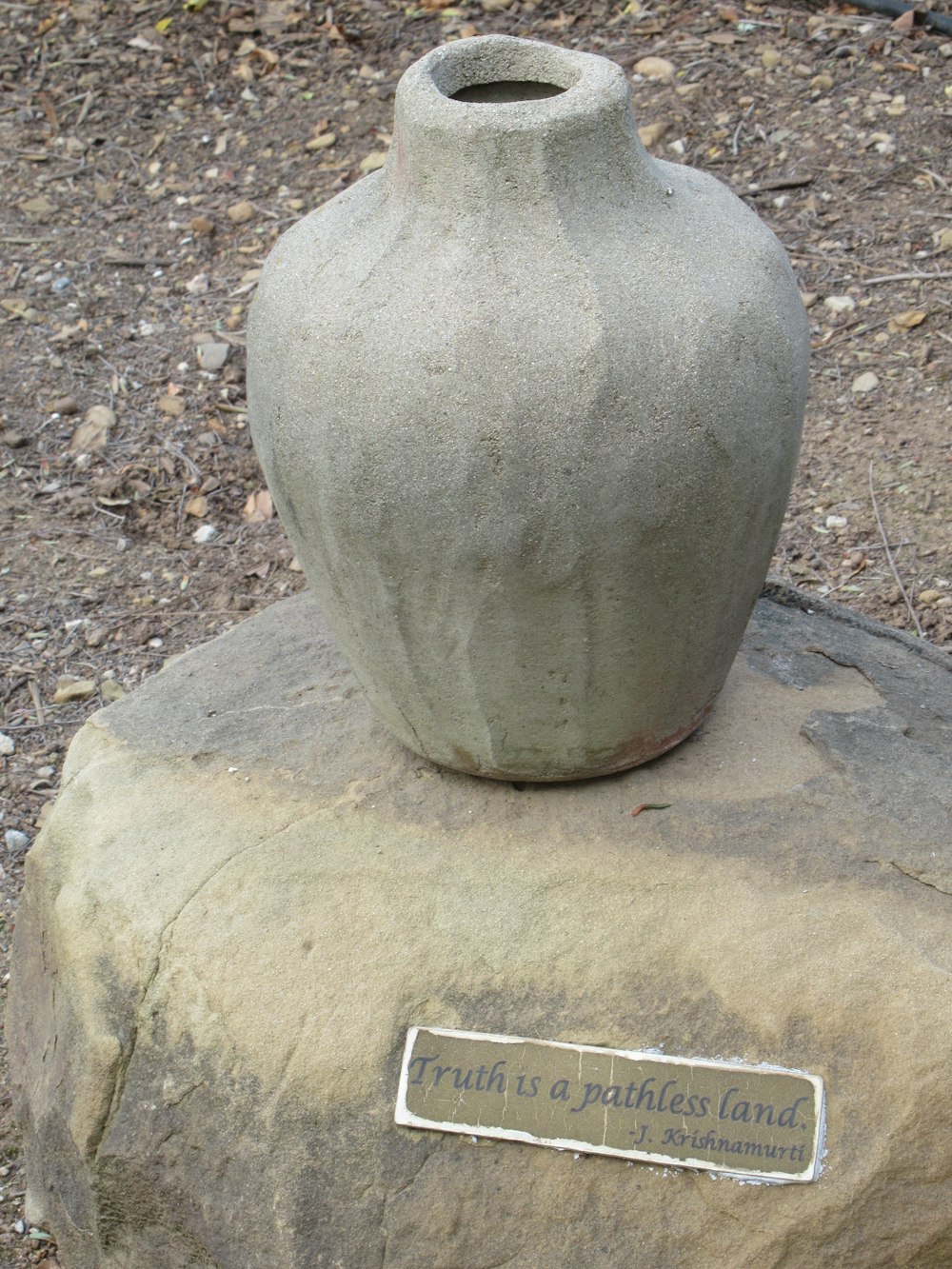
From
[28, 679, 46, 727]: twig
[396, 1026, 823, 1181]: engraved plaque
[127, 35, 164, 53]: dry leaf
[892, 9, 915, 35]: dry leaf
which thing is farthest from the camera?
[127, 35, 164, 53]: dry leaf

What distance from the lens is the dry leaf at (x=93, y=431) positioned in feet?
13.8

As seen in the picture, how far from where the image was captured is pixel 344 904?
212 centimetres

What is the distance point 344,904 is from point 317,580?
1.51 ft

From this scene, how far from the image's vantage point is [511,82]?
1.95m

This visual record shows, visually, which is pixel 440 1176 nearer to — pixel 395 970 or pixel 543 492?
pixel 395 970

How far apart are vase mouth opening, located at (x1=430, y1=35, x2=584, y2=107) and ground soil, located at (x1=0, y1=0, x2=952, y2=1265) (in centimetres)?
181

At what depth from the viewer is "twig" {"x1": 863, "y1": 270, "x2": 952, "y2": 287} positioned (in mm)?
4242

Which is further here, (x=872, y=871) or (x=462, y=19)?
(x=462, y=19)

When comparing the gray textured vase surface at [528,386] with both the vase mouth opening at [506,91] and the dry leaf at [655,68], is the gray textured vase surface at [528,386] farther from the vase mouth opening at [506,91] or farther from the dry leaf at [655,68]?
the dry leaf at [655,68]

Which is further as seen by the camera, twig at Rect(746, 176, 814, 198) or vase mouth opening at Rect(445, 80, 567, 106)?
twig at Rect(746, 176, 814, 198)

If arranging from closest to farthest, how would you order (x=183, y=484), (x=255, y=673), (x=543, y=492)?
1. (x=543, y=492)
2. (x=255, y=673)
3. (x=183, y=484)

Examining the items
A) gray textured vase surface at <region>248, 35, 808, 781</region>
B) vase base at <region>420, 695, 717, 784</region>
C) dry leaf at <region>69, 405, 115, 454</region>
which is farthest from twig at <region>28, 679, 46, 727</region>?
gray textured vase surface at <region>248, 35, 808, 781</region>

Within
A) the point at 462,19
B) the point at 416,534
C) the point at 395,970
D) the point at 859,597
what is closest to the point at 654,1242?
the point at 395,970

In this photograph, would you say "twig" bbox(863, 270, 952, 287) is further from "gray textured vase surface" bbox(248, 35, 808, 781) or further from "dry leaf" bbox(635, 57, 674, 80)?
"gray textured vase surface" bbox(248, 35, 808, 781)
